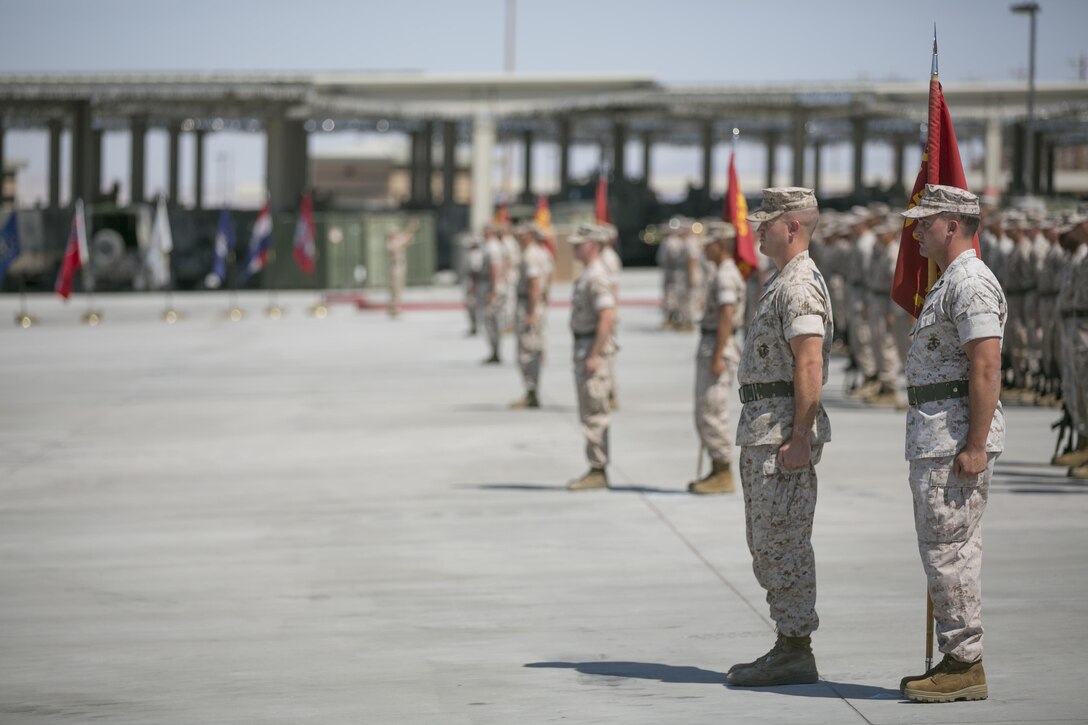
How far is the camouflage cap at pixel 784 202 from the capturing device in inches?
267

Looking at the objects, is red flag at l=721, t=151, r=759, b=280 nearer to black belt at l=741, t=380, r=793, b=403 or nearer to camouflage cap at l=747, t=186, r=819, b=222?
camouflage cap at l=747, t=186, r=819, b=222

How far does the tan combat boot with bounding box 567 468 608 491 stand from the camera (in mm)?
12523

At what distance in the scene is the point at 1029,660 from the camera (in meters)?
7.10

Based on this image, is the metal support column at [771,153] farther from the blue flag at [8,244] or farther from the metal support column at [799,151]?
the blue flag at [8,244]

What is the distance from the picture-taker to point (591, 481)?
494 inches

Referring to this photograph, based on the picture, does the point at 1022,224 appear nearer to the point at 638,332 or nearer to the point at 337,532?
the point at 337,532

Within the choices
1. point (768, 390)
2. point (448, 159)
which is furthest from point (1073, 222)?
point (448, 159)

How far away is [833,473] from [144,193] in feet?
218

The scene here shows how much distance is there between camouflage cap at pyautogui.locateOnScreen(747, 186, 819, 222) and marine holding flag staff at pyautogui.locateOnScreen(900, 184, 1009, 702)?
609 mm

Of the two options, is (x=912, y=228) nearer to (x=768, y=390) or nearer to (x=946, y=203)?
(x=946, y=203)


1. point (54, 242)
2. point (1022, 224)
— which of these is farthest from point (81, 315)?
point (1022, 224)

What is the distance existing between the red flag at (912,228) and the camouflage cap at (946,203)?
80 cm

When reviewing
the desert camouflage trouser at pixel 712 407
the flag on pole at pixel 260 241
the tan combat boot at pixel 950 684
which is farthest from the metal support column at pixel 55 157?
the tan combat boot at pixel 950 684

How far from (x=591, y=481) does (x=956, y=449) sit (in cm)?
643
